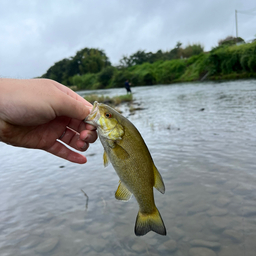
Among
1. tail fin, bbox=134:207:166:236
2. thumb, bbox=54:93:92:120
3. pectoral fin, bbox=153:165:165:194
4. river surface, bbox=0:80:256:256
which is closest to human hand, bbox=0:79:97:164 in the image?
thumb, bbox=54:93:92:120

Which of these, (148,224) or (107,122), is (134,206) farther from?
(107,122)

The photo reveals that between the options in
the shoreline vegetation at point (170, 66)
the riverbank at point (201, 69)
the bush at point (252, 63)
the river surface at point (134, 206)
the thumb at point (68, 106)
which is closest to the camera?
the thumb at point (68, 106)

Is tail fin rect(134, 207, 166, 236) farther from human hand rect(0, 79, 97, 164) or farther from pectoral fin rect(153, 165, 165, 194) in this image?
human hand rect(0, 79, 97, 164)

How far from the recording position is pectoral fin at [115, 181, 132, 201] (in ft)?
8.71

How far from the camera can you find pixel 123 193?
268 centimetres

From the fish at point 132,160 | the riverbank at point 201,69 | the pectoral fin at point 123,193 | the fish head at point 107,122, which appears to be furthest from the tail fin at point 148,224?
the riverbank at point 201,69

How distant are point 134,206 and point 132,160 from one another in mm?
2642

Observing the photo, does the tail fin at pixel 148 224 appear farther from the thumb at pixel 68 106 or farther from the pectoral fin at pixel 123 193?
the thumb at pixel 68 106

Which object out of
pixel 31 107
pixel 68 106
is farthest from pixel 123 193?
pixel 31 107

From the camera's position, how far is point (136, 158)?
98.6 inches

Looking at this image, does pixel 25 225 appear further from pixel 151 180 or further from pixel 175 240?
pixel 151 180

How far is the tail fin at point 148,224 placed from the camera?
2.48m

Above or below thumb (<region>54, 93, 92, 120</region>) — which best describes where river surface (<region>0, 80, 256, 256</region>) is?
below

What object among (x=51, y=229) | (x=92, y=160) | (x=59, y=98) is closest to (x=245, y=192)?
(x=51, y=229)
